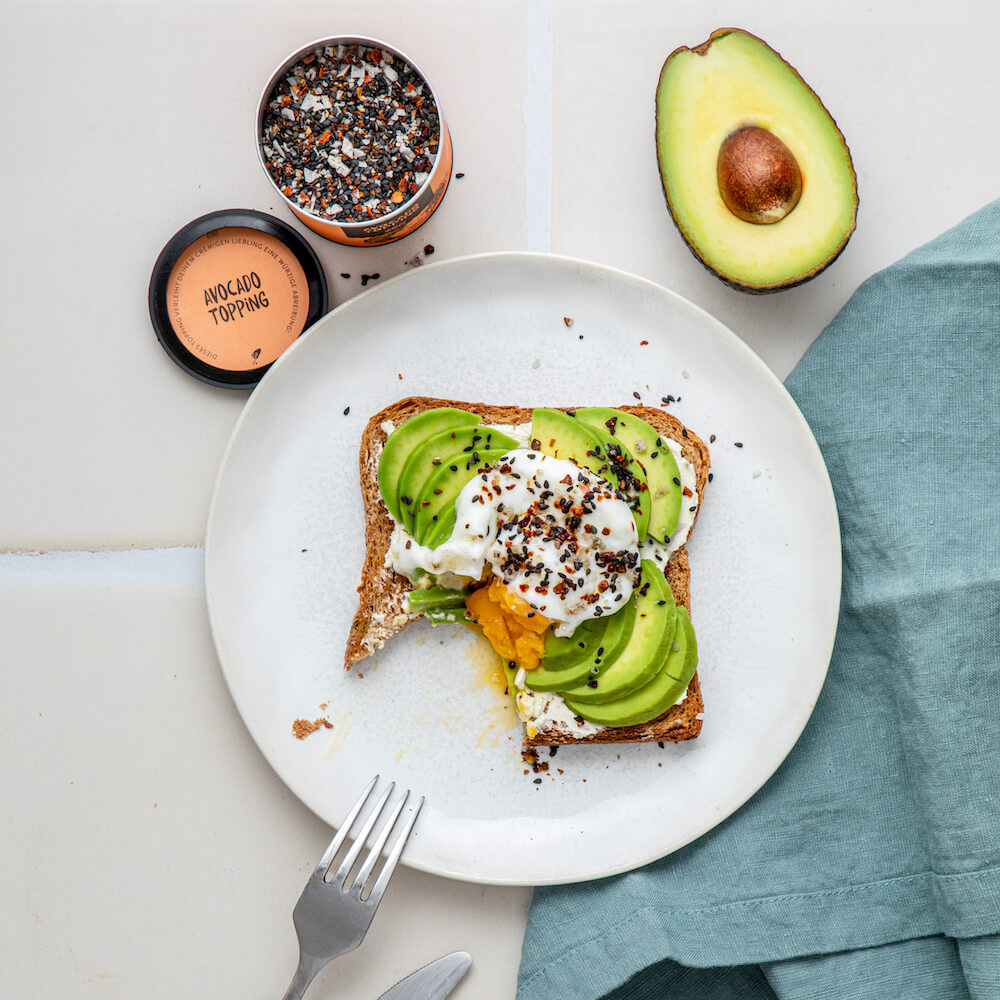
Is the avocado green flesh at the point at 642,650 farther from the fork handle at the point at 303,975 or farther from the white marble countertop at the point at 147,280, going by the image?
the fork handle at the point at 303,975

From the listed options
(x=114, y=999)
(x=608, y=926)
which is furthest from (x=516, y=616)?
(x=114, y=999)

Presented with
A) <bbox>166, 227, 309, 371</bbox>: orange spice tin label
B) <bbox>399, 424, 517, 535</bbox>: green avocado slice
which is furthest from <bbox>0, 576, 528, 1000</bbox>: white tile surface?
<bbox>399, 424, 517, 535</bbox>: green avocado slice

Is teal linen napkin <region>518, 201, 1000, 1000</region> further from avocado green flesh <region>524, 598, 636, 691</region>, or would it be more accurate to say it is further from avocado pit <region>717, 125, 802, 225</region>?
avocado green flesh <region>524, 598, 636, 691</region>

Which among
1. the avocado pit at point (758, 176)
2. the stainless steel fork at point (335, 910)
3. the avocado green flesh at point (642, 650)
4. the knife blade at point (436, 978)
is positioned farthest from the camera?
the knife blade at point (436, 978)

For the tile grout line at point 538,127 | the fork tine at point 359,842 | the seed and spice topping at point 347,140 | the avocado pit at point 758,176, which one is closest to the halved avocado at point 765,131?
the avocado pit at point 758,176

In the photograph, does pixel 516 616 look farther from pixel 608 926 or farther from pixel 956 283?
pixel 956 283

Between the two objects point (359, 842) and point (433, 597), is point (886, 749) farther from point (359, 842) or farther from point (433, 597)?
point (359, 842)
